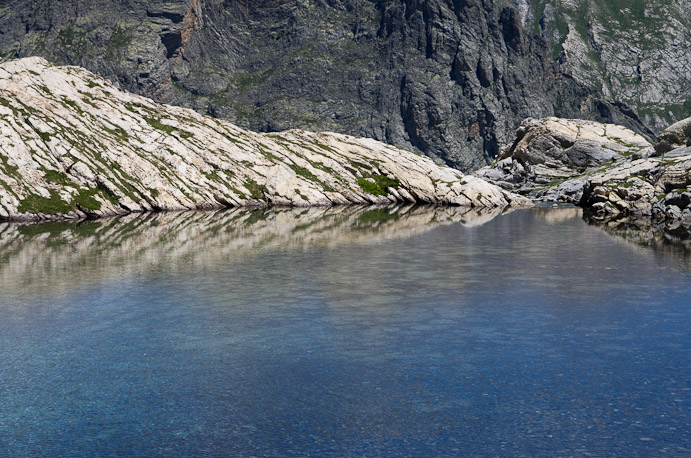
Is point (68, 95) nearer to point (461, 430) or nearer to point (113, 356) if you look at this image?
point (113, 356)

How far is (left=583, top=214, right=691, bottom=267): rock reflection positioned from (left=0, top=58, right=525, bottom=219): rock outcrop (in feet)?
163

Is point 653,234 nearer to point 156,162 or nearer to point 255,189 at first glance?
point 255,189

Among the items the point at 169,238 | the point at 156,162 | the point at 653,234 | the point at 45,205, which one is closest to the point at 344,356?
the point at 169,238

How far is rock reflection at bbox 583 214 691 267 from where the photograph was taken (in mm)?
60625

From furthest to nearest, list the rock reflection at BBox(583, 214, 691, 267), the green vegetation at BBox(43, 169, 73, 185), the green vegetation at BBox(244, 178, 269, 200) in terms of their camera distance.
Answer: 1. the green vegetation at BBox(244, 178, 269, 200)
2. the green vegetation at BBox(43, 169, 73, 185)
3. the rock reflection at BBox(583, 214, 691, 267)

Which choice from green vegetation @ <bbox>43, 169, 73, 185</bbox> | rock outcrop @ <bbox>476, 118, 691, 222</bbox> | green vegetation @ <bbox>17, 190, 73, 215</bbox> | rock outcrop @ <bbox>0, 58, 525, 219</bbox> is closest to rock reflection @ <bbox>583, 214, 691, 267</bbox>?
rock outcrop @ <bbox>476, 118, 691, 222</bbox>

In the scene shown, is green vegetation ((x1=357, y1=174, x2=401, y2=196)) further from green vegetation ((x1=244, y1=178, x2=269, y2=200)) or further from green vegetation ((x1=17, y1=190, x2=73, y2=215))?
green vegetation ((x1=17, y1=190, x2=73, y2=215))

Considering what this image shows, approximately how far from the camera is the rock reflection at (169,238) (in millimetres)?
47469

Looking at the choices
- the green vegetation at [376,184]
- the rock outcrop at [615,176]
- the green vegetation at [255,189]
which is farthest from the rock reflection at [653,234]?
the green vegetation at [255,189]

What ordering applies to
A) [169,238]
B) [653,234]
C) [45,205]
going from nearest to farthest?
[169,238] → [653,234] → [45,205]

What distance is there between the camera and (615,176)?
13912cm

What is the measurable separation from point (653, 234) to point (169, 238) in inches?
2136

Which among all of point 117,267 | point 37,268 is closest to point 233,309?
point 117,267

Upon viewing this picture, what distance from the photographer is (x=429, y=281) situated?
43.6 meters
